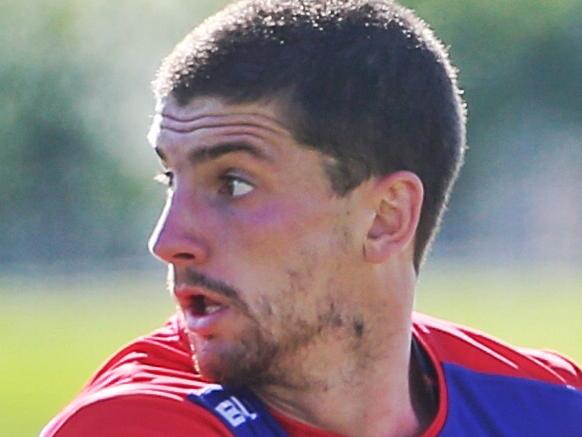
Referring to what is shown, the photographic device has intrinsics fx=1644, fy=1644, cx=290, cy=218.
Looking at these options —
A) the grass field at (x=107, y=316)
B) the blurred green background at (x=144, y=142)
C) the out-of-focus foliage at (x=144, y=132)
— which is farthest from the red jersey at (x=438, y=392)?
the out-of-focus foliage at (x=144, y=132)

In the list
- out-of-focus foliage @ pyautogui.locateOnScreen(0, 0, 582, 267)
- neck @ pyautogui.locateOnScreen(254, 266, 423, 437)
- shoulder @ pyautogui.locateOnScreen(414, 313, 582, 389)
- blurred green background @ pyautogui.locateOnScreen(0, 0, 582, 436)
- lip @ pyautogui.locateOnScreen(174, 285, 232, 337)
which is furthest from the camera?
out-of-focus foliage @ pyautogui.locateOnScreen(0, 0, 582, 267)

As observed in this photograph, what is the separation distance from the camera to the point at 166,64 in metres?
2.67

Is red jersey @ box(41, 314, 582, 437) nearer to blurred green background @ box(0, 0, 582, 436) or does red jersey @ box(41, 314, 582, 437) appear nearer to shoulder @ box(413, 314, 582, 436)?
shoulder @ box(413, 314, 582, 436)

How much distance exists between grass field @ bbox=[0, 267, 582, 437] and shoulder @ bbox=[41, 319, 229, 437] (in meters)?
8.07

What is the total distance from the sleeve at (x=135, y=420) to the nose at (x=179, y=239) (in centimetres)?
22

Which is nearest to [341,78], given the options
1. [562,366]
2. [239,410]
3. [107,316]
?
[239,410]

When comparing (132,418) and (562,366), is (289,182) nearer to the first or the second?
(132,418)

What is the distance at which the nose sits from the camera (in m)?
2.54

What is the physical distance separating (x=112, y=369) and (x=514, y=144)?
2129cm

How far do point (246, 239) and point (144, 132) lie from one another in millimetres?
20949

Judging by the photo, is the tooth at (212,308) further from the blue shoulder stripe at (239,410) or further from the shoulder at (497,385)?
the shoulder at (497,385)

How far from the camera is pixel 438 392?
286 centimetres

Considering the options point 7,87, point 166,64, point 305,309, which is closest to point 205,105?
point 166,64

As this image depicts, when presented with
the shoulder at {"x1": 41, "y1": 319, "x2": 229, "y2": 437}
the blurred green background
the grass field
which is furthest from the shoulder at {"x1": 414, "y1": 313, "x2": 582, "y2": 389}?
the blurred green background
